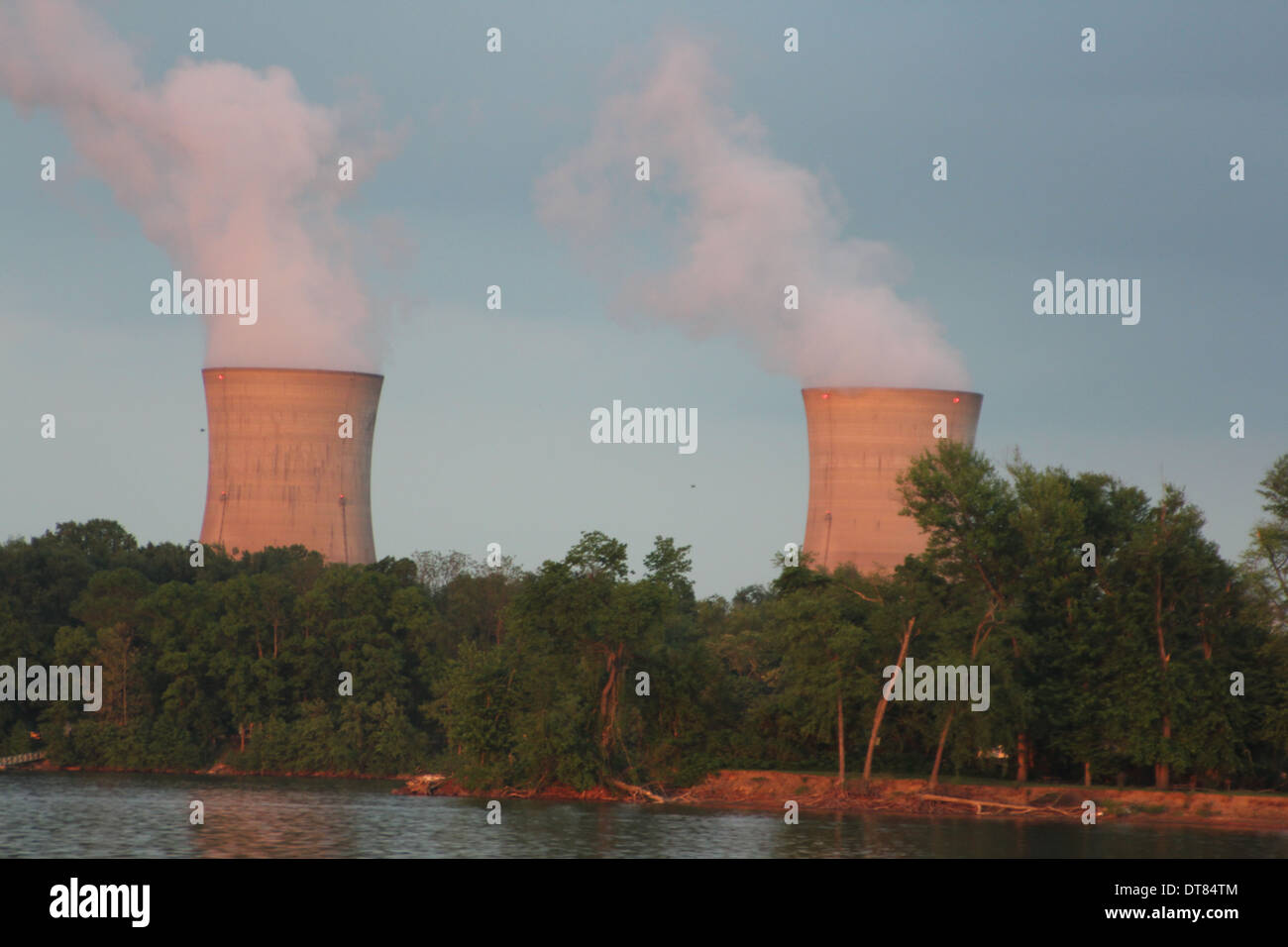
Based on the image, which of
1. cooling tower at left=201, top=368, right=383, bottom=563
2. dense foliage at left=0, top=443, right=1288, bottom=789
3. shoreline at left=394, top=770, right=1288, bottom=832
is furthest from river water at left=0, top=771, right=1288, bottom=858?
cooling tower at left=201, top=368, right=383, bottom=563

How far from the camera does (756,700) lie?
142 feet

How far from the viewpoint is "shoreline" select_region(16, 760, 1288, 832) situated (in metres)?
36.2

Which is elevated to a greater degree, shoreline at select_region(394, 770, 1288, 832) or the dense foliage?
the dense foliage

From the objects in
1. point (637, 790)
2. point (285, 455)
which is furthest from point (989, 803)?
point (285, 455)

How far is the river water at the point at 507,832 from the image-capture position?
2991 cm

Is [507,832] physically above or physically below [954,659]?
below

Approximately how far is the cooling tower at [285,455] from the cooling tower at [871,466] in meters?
12.8

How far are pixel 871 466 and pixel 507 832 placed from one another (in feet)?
57.8

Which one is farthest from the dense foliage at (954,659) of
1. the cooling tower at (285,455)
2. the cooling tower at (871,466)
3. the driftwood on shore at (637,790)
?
the cooling tower at (285,455)

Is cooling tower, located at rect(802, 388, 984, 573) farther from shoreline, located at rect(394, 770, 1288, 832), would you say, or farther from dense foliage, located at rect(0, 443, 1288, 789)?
shoreline, located at rect(394, 770, 1288, 832)

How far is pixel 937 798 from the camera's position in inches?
1486

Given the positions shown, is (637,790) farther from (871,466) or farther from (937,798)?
(871,466)

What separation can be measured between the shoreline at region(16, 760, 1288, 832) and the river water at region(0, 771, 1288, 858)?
893mm

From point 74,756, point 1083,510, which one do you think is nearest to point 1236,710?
point 1083,510
